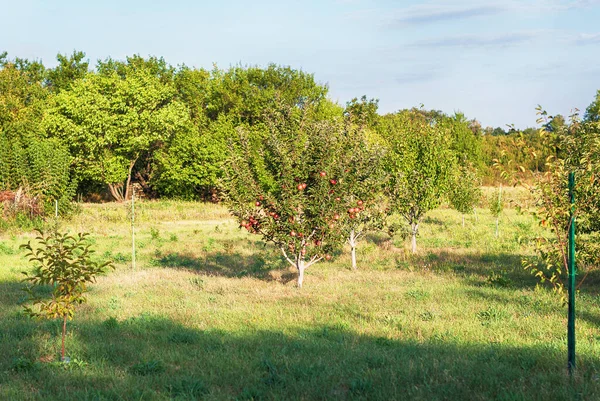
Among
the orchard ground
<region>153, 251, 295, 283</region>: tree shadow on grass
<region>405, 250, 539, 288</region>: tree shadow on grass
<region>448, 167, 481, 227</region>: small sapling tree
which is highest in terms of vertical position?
<region>448, 167, 481, 227</region>: small sapling tree

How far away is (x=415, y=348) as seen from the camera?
8.99 metres

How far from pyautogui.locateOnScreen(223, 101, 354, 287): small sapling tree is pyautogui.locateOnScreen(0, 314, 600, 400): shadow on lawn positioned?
5.31 meters

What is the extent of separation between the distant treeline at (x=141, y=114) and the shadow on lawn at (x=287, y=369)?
33.3 metres

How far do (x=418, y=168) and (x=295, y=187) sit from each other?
10.3 meters

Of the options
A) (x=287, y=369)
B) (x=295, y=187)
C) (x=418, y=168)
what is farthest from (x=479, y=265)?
(x=287, y=369)

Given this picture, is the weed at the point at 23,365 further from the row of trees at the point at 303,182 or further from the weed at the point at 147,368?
the row of trees at the point at 303,182

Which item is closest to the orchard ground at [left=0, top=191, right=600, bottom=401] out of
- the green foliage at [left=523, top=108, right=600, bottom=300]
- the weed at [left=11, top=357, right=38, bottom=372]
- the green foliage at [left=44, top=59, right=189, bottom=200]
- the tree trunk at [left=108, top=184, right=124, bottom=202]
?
the weed at [left=11, top=357, right=38, bottom=372]

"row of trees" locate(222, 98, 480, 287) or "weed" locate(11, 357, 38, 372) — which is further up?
"row of trees" locate(222, 98, 480, 287)

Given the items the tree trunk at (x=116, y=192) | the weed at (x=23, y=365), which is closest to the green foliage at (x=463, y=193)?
the weed at (x=23, y=365)

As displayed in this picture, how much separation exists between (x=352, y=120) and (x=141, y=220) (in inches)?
964

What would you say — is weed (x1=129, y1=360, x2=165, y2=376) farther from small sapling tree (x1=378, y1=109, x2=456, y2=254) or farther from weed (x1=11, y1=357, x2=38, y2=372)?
small sapling tree (x1=378, y1=109, x2=456, y2=254)

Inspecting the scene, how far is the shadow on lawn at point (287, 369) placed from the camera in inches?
277

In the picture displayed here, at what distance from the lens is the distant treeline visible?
1939 inches

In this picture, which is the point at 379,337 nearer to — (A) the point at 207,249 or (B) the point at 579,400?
(B) the point at 579,400
